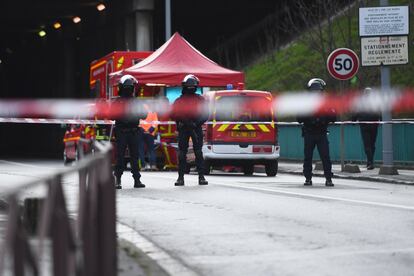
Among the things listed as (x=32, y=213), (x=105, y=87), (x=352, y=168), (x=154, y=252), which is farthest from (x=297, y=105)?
(x=32, y=213)

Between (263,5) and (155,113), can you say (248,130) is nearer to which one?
(155,113)

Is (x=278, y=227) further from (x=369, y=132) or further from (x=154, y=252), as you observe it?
(x=369, y=132)

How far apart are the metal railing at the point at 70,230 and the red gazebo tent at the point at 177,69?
58.2 ft

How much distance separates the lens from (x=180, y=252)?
8273 mm

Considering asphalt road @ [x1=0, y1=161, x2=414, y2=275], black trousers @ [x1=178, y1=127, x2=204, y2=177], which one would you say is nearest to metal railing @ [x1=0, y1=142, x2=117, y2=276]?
asphalt road @ [x1=0, y1=161, x2=414, y2=275]

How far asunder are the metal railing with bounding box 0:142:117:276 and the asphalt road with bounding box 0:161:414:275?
0.27 metres

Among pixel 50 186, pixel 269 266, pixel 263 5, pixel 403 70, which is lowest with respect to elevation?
pixel 269 266

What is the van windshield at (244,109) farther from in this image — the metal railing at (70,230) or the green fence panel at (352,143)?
the metal railing at (70,230)

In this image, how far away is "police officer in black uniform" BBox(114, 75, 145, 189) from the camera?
15.9 meters

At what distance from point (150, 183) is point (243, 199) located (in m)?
4.06

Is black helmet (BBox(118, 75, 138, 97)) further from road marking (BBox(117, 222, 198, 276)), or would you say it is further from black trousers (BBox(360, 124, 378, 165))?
black trousers (BBox(360, 124, 378, 165))

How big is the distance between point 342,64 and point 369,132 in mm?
1760

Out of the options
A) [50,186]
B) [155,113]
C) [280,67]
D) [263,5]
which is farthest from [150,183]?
[263,5]

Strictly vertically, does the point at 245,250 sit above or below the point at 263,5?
below
